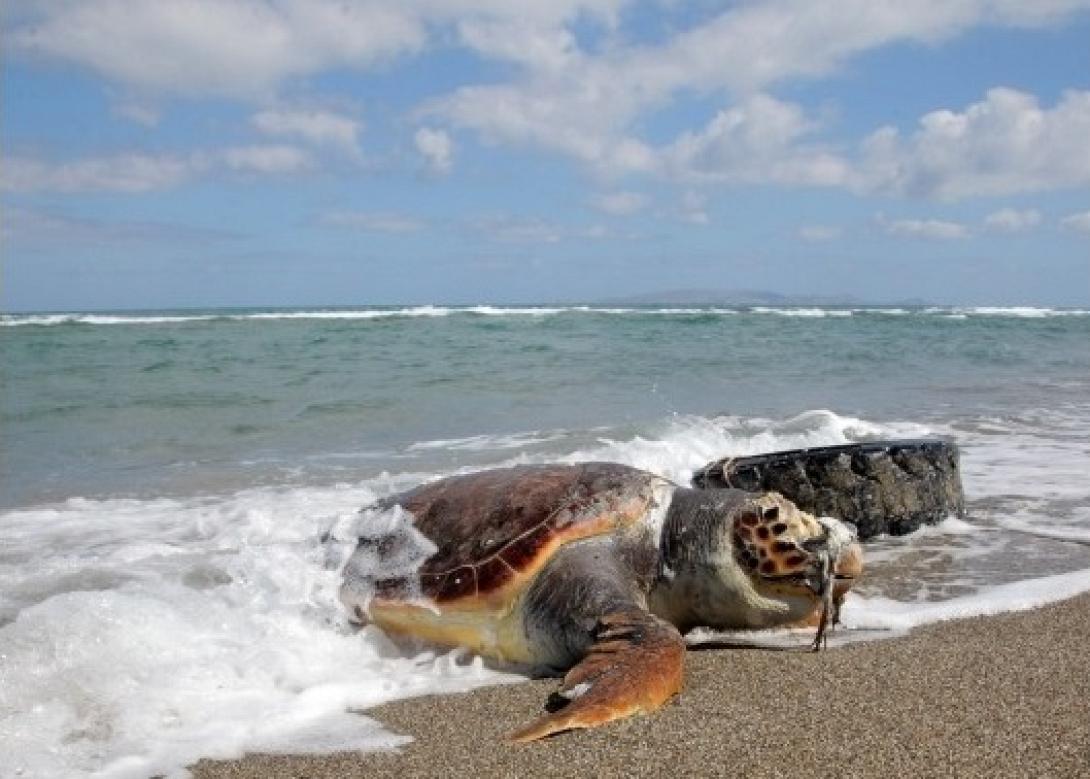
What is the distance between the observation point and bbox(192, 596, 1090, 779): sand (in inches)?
87.9

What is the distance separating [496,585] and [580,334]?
2728 centimetres

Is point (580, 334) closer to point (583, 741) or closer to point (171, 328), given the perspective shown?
point (171, 328)

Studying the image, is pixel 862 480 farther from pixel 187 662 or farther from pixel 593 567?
pixel 187 662

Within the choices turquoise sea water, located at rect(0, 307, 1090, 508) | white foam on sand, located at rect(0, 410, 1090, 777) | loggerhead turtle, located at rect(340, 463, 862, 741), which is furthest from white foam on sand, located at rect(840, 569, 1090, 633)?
turquoise sea water, located at rect(0, 307, 1090, 508)

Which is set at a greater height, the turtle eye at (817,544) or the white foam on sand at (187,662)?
the turtle eye at (817,544)

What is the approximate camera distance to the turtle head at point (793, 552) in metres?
3.33

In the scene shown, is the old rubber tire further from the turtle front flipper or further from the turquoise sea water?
the turquoise sea water

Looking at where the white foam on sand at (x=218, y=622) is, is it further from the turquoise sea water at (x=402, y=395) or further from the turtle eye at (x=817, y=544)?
the turquoise sea water at (x=402, y=395)

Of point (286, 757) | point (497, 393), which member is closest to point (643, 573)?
point (286, 757)

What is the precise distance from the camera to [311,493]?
21.7 ft

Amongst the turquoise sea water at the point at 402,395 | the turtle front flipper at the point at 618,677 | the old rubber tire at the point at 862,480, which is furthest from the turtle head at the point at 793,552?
the turquoise sea water at the point at 402,395

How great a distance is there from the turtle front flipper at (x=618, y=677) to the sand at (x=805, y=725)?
4cm

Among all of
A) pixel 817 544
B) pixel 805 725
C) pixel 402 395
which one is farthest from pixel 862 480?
pixel 402 395

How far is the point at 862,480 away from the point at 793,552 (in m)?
2.31
